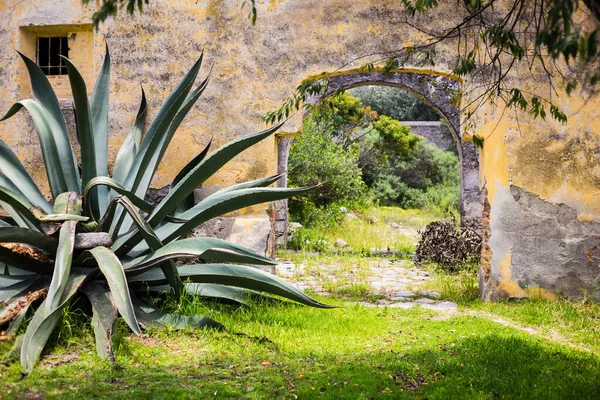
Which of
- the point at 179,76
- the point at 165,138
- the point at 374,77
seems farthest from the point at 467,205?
the point at 165,138

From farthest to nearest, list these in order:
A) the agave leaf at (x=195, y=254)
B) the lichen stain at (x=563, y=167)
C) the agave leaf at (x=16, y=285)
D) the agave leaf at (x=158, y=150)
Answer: the lichen stain at (x=563, y=167) → the agave leaf at (x=158, y=150) → the agave leaf at (x=195, y=254) → the agave leaf at (x=16, y=285)

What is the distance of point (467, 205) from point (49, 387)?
9.55 metres

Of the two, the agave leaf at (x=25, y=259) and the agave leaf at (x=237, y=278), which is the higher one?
the agave leaf at (x=25, y=259)

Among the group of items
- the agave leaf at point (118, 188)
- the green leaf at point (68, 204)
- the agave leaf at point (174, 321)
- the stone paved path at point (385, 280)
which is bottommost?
the stone paved path at point (385, 280)

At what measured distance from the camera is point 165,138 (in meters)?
4.88

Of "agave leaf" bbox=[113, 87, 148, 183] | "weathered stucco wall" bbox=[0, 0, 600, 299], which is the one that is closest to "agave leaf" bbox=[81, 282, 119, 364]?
"agave leaf" bbox=[113, 87, 148, 183]

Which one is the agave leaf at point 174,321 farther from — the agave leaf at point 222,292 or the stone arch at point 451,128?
the stone arch at point 451,128

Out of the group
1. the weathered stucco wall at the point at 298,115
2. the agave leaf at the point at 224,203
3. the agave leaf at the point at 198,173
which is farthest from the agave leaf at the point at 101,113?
the weathered stucco wall at the point at 298,115

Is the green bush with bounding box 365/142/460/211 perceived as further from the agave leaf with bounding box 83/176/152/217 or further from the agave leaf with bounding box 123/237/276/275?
A: the agave leaf with bounding box 83/176/152/217

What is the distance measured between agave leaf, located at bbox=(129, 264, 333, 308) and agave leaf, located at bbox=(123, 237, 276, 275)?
15 centimetres

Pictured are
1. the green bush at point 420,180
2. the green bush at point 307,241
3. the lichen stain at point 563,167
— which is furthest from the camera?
the green bush at point 420,180

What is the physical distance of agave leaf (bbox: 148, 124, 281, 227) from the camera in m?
4.52

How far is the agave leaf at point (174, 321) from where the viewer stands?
426 centimetres

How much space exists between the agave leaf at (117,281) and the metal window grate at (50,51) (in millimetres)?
3217
